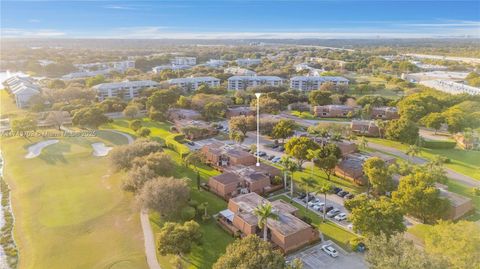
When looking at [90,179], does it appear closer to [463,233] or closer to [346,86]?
[463,233]

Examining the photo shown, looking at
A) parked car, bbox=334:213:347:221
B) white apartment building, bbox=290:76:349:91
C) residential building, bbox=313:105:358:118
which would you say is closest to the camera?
parked car, bbox=334:213:347:221

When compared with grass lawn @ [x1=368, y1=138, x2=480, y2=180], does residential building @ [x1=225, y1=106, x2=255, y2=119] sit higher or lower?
higher

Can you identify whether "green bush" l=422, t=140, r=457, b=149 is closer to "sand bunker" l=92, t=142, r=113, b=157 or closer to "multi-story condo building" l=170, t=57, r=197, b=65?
"sand bunker" l=92, t=142, r=113, b=157

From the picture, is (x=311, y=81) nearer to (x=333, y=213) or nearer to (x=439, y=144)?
(x=439, y=144)

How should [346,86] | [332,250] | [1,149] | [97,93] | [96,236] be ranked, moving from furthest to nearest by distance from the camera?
[346,86]
[97,93]
[1,149]
[96,236]
[332,250]

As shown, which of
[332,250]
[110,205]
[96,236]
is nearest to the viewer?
[332,250]

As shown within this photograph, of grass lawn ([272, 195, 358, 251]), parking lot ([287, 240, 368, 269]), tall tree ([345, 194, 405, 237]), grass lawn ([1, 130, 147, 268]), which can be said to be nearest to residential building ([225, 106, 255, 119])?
grass lawn ([1, 130, 147, 268])

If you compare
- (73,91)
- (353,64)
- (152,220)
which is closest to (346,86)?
(353,64)
